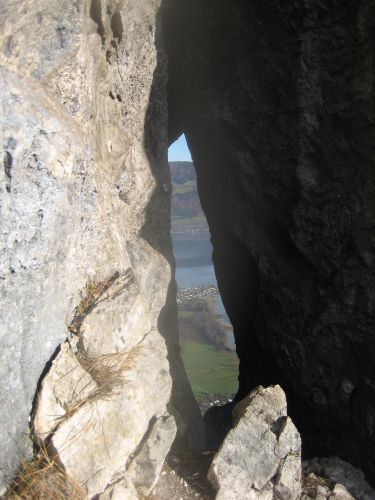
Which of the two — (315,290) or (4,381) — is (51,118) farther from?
(315,290)

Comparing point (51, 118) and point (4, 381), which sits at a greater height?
point (51, 118)

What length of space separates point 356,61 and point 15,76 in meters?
5.55

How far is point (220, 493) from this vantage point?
6.39 metres

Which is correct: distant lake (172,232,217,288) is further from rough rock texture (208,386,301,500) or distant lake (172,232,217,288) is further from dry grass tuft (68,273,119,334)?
dry grass tuft (68,273,119,334)

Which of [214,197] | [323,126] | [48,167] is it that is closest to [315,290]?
[323,126]

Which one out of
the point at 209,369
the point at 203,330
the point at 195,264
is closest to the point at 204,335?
the point at 203,330

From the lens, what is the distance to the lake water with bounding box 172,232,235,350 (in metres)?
67.8

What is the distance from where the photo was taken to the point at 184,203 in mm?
114375

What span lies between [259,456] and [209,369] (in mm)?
44071

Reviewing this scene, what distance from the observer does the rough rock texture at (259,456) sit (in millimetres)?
6518

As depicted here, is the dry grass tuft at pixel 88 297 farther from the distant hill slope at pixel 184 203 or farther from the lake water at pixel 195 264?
the distant hill slope at pixel 184 203

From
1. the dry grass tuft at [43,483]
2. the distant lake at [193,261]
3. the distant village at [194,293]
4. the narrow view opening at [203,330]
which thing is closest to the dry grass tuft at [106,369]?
the dry grass tuft at [43,483]

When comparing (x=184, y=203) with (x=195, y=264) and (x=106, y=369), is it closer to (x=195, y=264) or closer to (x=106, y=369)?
(x=195, y=264)

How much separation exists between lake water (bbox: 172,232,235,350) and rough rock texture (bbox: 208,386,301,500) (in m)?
49.1
